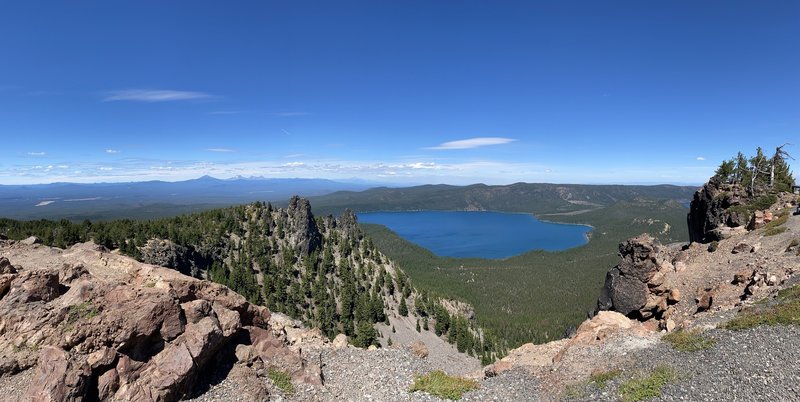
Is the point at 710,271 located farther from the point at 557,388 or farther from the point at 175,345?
the point at 175,345

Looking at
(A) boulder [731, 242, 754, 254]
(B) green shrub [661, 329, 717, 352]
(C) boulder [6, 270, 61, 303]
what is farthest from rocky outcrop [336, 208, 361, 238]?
(B) green shrub [661, 329, 717, 352]

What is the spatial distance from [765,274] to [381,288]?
8688 centimetres

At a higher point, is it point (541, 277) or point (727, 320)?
point (727, 320)

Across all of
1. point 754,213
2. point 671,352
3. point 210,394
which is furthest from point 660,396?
point 754,213

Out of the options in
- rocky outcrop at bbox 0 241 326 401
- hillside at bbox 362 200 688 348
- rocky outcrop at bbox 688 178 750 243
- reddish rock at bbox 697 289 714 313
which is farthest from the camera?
hillside at bbox 362 200 688 348

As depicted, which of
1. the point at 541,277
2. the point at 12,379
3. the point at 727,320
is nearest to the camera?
the point at 12,379

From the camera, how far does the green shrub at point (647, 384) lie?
58.0ft

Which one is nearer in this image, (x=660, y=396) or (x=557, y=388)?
(x=660, y=396)

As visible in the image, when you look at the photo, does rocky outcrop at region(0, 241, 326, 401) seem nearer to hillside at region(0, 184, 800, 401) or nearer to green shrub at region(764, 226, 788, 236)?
hillside at region(0, 184, 800, 401)

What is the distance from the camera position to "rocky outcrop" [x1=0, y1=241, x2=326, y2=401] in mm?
17203

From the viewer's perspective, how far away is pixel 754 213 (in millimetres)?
43000

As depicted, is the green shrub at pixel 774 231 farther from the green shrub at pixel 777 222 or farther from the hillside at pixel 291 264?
the hillside at pixel 291 264

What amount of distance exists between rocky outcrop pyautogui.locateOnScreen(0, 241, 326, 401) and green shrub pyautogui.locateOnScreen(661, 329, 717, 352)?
20.0 meters

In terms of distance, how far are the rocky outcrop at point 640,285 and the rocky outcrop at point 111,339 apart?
2962 cm
